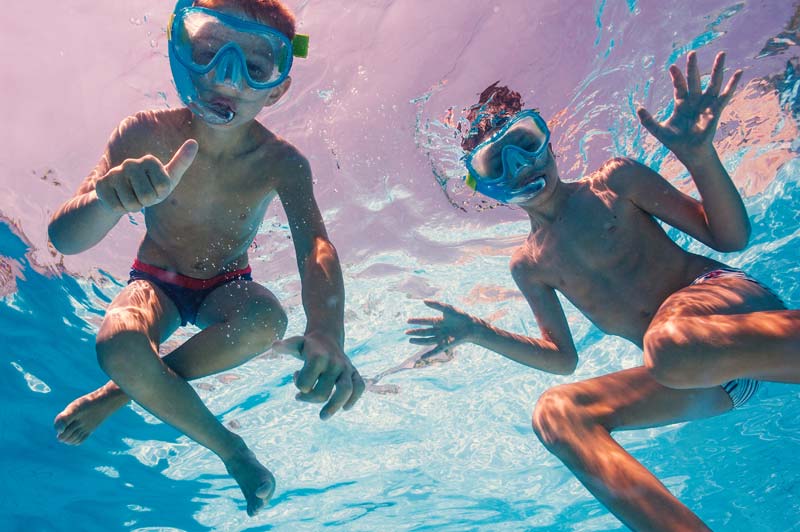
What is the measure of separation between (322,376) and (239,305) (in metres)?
2.14

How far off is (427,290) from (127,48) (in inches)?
266

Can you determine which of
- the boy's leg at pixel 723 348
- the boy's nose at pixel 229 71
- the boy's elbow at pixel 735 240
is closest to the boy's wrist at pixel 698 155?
the boy's elbow at pixel 735 240

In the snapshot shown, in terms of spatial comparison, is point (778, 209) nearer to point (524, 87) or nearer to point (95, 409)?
point (524, 87)

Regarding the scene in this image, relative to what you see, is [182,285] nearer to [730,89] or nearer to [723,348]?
[723,348]

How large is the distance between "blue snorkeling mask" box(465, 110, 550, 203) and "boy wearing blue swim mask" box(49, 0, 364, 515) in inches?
76.3

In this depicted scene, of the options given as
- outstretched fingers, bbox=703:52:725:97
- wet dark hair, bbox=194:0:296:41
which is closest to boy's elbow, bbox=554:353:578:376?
outstretched fingers, bbox=703:52:725:97

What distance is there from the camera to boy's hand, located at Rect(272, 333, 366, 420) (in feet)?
9.99

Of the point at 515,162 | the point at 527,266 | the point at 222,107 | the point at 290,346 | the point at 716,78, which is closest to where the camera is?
the point at 290,346

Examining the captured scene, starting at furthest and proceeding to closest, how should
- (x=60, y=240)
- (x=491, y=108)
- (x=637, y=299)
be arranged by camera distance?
(x=491, y=108) → (x=637, y=299) → (x=60, y=240)

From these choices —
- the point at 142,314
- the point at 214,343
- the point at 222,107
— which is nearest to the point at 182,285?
the point at 142,314

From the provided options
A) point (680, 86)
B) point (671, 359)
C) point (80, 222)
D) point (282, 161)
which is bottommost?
point (671, 359)

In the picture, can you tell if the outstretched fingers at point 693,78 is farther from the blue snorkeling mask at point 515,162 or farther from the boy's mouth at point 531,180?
the boy's mouth at point 531,180

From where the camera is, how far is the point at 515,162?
5727 millimetres

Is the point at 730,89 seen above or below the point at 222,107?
below
